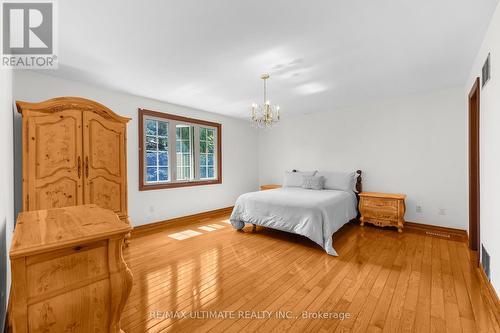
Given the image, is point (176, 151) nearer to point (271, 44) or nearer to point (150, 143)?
point (150, 143)

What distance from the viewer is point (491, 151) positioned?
199 cm

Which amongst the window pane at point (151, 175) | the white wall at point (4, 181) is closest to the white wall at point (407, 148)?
the window pane at point (151, 175)

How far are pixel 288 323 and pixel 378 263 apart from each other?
1549 millimetres

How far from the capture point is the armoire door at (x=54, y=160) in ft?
8.12

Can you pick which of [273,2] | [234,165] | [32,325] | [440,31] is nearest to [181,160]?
[234,165]

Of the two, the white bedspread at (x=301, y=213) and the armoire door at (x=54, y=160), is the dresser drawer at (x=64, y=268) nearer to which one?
the armoire door at (x=54, y=160)

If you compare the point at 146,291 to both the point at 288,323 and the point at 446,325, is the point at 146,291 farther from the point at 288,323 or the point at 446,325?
the point at 446,325

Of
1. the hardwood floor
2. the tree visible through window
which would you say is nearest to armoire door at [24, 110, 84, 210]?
the hardwood floor

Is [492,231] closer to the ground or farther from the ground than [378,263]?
farther from the ground

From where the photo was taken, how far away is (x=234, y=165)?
569 cm

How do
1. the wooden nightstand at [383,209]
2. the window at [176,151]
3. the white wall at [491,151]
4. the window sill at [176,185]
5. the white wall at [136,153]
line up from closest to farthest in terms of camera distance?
the white wall at [491,151], the white wall at [136,153], the wooden nightstand at [383,209], the window sill at [176,185], the window at [176,151]

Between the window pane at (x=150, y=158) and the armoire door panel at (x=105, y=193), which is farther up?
the window pane at (x=150, y=158)

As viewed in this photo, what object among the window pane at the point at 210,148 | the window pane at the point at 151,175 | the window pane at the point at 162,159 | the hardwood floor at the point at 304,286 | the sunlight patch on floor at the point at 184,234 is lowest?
the hardwood floor at the point at 304,286

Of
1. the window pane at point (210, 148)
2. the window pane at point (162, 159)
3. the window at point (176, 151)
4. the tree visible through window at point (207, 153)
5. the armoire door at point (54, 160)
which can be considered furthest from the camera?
the window pane at point (210, 148)
